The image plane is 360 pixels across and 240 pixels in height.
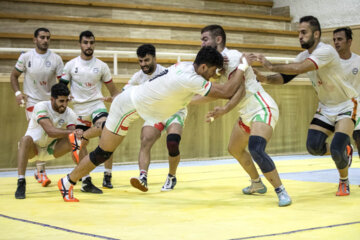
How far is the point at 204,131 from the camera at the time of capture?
36.1ft

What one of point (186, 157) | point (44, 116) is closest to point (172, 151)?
point (44, 116)

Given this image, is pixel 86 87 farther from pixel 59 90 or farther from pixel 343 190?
pixel 343 190

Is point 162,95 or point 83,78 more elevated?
point 83,78

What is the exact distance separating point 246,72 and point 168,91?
0.97 metres

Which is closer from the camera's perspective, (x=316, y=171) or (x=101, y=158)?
(x=101, y=158)

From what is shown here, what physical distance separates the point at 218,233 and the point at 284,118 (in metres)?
8.17

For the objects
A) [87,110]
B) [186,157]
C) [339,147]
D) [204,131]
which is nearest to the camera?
[339,147]

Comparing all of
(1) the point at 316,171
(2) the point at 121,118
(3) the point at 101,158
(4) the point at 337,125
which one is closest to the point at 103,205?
(3) the point at 101,158

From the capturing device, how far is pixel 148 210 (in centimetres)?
521

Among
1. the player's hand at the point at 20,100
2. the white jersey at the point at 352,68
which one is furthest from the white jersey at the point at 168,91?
the white jersey at the point at 352,68

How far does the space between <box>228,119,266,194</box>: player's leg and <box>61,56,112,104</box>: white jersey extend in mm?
2015

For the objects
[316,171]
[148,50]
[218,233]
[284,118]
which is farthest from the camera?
[284,118]

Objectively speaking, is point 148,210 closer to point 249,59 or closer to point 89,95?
point 249,59

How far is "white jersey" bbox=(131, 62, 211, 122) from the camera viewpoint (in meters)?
5.09
